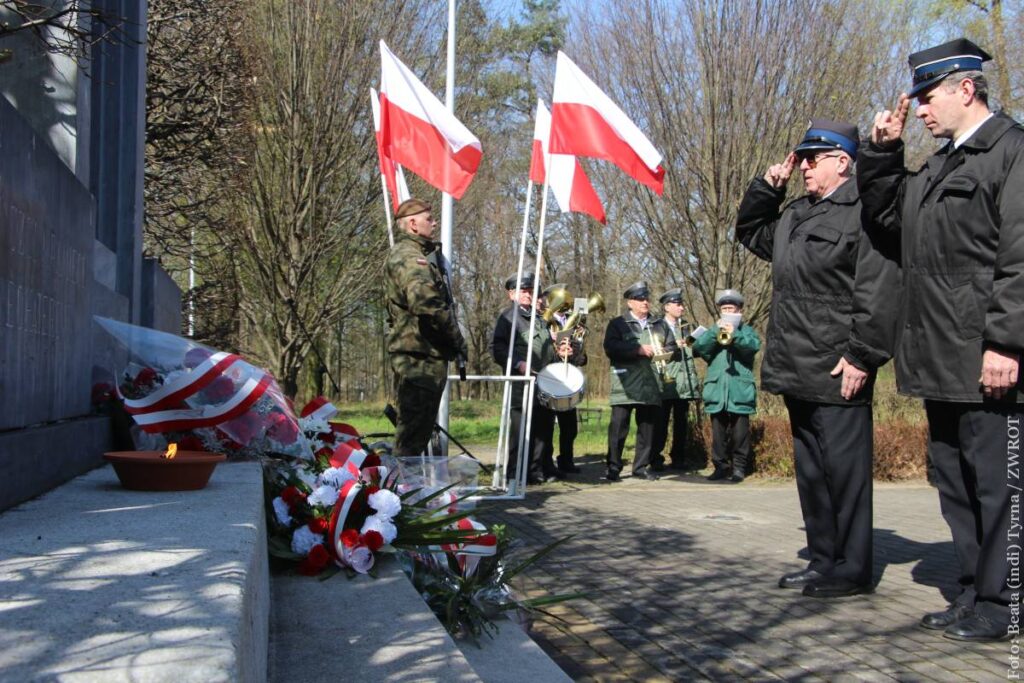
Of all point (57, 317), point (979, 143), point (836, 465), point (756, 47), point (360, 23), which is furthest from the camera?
point (360, 23)

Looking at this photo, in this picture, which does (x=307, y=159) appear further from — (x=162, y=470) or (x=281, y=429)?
(x=162, y=470)

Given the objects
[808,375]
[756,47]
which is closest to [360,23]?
[756,47]

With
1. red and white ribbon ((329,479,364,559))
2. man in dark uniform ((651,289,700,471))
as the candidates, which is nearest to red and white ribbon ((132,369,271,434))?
red and white ribbon ((329,479,364,559))

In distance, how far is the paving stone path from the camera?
4258mm

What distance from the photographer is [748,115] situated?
51.8 feet

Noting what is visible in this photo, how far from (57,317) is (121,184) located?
12.0 feet

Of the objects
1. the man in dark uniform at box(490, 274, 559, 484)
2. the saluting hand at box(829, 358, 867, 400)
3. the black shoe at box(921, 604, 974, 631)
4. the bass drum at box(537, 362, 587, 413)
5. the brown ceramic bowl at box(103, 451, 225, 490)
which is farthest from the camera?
the man in dark uniform at box(490, 274, 559, 484)

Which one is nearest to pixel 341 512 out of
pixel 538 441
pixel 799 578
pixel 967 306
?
pixel 967 306

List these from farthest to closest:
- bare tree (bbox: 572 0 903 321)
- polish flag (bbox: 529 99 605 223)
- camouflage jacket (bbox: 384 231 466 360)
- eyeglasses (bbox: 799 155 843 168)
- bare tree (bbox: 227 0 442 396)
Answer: bare tree (bbox: 227 0 442 396) → bare tree (bbox: 572 0 903 321) → polish flag (bbox: 529 99 605 223) → camouflage jacket (bbox: 384 231 466 360) → eyeglasses (bbox: 799 155 843 168)

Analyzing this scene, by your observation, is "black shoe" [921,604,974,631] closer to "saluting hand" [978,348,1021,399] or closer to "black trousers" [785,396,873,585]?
"black trousers" [785,396,873,585]

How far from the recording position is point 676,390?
12641 mm

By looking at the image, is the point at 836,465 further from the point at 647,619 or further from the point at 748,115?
the point at 748,115

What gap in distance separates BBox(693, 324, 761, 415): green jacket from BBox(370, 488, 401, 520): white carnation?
8397 mm

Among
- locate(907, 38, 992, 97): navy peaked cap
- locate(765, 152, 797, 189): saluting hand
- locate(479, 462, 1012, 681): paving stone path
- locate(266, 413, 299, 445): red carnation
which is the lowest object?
locate(479, 462, 1012, 681): paving stone path
